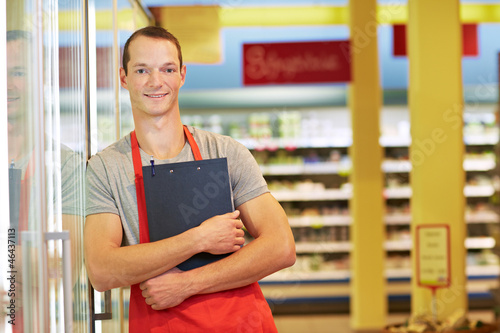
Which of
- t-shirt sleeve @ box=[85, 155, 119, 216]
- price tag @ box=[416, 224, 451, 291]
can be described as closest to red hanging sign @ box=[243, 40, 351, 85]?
price tag @ box=[416, 224, 451, 291]

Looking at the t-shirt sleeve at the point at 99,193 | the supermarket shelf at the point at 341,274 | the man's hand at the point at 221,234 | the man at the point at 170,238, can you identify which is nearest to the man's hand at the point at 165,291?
the man at the point at 170,238

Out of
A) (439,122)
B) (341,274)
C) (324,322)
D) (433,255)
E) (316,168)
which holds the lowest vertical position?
(324,322)

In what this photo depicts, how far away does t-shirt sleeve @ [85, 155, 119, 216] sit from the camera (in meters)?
1.56

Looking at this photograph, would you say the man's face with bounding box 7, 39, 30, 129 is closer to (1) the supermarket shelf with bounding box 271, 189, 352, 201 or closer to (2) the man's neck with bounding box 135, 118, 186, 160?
(2) the man's neck with bounding box 135, 118, 186, 160

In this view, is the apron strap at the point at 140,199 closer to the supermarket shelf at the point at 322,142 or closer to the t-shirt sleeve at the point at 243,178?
the t-shirt sleeve at the point at 243,178

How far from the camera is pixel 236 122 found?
9.16m

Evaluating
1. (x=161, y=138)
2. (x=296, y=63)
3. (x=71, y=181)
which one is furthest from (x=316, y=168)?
(x=161, y=138)

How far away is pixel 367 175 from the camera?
23.6 feet

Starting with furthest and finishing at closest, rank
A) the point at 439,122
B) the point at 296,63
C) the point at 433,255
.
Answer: the point at 296,63, the point at 439,122, the point at 433,255

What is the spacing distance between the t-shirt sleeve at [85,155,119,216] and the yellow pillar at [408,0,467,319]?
150 inches

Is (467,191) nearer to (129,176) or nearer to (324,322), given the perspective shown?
(324,322)

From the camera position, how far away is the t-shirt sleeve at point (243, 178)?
1.64 m

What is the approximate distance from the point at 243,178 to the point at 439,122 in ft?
12.4

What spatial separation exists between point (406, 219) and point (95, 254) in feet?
25.7
